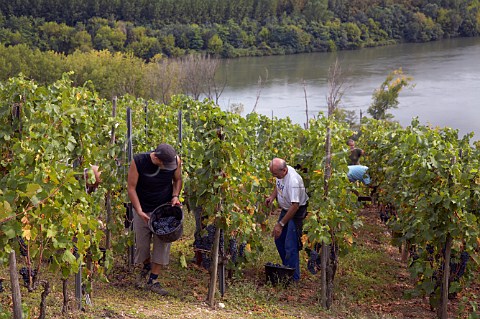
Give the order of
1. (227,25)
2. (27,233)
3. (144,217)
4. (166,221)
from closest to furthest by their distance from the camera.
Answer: (27,233)
(144,217)
(166,221)
(227,25)

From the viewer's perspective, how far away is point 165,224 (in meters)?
5.70

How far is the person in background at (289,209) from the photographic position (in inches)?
257

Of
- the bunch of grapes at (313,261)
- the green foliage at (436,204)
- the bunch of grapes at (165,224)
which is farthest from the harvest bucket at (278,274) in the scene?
the bunch of grapes at (165,224)

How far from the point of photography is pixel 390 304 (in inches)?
274

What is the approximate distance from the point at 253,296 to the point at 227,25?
65.1 meters

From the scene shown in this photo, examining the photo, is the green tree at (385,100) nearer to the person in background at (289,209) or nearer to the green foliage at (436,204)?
the green foliage at (436,204)

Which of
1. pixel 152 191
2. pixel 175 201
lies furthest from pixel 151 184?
pixel 175 201

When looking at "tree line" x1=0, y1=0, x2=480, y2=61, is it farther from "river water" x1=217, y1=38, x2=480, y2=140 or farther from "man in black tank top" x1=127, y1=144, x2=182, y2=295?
"man in black tank top" x1=127, y1=144, x2=182, y2=295

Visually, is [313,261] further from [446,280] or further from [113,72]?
[113,72]

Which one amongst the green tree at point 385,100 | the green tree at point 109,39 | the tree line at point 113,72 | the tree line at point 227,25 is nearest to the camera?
the green tree at point 385,100

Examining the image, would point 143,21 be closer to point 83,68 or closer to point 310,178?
point 83,68

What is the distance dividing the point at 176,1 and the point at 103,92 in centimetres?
3272

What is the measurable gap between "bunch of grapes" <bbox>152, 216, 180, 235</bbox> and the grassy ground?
2.08 ft

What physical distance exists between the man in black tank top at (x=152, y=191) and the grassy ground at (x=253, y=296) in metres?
0.34
